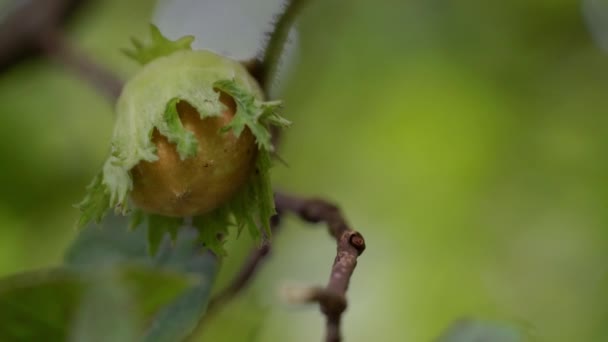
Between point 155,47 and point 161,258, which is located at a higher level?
point 155,47

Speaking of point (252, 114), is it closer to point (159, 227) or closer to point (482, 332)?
point (159, 227)

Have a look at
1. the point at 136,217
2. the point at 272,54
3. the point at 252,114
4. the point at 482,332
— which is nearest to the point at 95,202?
the point at 136,217

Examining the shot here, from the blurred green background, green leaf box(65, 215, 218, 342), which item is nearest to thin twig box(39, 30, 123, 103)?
green leaf box(65, 215, 218, 342)

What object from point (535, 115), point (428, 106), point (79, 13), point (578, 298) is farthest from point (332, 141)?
point (79, 13)

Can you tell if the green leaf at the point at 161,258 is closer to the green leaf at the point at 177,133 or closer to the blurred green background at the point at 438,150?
the green leaf at the point at 177,133

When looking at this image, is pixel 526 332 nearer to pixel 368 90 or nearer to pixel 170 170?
pixel 170 170
